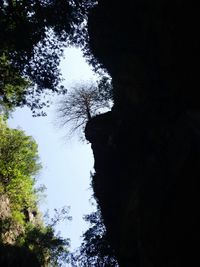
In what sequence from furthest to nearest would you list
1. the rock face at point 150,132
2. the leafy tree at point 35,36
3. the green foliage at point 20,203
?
the green foliage at point 20,203 < the leafy tree at point 35,36 < the rock face at point 150,132

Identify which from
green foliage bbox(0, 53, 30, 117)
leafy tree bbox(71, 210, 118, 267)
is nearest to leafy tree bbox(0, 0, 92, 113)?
green foliage bbox(0, 53, 30, 117)

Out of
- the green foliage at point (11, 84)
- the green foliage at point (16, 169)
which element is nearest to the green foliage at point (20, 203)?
the green foliage at point (16, 169)

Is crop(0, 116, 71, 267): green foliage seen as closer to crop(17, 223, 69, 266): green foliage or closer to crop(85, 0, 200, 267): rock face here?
crop(17, 223, 69, 266): green foliage

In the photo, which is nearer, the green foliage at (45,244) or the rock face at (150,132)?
the rock face at (150,132)

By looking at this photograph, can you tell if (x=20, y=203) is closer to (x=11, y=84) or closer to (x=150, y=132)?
(x=11, y=84)

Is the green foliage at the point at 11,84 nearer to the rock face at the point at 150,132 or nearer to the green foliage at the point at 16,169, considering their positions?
the rock face at the point at 150,132

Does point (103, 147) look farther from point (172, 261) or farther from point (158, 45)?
point (172, 261)

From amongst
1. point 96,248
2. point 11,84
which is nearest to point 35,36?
point 11,84

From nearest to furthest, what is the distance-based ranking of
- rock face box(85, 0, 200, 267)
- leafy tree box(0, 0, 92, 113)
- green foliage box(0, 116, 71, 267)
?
1. rock face box(85, 0, 200, 267)
2. leafy tree box(0, 0, 92, 113)
3. green foliage box(0, 116, 71, 267)

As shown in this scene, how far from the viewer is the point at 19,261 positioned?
67.5 feet

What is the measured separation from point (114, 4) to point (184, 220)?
36.2ft

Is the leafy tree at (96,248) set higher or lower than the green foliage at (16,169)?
lower

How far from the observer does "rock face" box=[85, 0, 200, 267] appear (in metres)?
9.95

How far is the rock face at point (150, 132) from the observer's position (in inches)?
392
